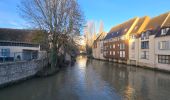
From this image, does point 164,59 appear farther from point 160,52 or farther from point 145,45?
point 145,45

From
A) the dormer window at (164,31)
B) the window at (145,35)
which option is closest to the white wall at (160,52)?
the dormer window at (164,31)

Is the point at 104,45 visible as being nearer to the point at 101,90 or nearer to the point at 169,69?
the point at 169,69

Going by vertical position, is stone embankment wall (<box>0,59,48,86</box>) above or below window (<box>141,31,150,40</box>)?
below

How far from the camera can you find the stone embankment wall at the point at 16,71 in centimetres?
1935

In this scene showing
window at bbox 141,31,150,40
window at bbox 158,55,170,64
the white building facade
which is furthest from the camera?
window at bbox 141,31,150,40

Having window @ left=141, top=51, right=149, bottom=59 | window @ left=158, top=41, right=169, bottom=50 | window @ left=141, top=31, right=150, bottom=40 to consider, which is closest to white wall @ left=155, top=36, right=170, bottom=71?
window @ left=158, top=41, right=169, bottom=50

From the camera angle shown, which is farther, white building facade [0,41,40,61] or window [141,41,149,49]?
window [141,41,149,49]

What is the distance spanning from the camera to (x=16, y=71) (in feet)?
71.6

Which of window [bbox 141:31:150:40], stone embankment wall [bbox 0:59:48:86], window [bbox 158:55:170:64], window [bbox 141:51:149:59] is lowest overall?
stone embankment wall [bbox 0:59:48:86]

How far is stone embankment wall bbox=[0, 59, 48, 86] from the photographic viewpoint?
1935cm

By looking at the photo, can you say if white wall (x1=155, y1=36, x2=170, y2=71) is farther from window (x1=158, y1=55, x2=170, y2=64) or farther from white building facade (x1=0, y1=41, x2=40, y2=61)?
white building facade (x1=0, y1=41, x2=40, y2=61)

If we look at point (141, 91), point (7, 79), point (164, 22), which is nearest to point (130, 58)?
point (164, 22)

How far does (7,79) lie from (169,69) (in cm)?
2343

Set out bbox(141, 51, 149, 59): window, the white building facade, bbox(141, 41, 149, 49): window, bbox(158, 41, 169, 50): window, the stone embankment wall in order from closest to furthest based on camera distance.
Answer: the stone embankment wall → the white building facade → bbox(158, 41, 169, 50): window → bbox(141, 51, 149, 59): window → bbox(141, 41, 149, 49): window
